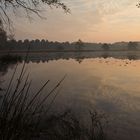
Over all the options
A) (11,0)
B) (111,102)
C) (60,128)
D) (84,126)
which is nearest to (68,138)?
(60,128)

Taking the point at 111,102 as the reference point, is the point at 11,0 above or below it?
above

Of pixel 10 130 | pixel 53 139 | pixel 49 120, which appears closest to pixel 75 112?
pixel 49 120

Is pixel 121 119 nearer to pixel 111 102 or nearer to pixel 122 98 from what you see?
pixel 111 102

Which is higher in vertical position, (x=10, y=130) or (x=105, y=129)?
(x=10, y=130)

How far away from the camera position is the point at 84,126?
1091cm

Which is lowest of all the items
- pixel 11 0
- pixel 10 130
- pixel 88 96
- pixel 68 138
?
pixel 88 96

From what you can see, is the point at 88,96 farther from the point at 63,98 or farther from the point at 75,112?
the point at 75,112

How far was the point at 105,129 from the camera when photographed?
35.0ft

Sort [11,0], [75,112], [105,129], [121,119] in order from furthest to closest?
[11,0] → [75,112] → [121,119] → [105,129]

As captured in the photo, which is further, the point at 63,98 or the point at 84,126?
the point at 63,98

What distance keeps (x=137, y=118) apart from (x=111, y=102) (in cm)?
383

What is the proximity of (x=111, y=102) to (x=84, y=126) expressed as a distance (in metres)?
5.57

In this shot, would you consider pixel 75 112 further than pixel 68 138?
Yes

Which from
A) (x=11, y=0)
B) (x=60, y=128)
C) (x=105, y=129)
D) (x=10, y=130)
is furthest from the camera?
(x=11, y=0)
